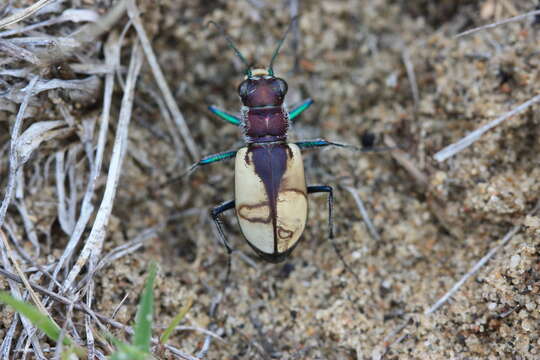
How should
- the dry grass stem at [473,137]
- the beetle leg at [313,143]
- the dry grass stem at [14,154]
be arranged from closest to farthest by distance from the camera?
the dry grass stem at [14,154], the dry grass stem at [473,137], the beetle leg at [313,143]

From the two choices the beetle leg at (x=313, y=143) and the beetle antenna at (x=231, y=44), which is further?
the beetle antenna at (x=231, y=44)

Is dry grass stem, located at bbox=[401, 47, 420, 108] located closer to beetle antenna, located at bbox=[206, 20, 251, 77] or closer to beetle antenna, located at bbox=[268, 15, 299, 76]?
beetle antenna, located at bbox=[268, 15, 299, 76]

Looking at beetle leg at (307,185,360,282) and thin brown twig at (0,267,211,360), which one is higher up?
beetle leg at (307,185,360,282)

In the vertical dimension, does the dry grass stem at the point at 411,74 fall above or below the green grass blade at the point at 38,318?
above

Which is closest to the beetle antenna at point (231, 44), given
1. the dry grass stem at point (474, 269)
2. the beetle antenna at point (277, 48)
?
the beetle antenna at point (277, 48)

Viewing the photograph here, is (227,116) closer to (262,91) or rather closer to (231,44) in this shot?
(262,91)

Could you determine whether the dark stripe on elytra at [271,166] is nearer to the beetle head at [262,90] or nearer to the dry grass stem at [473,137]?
the beetle head at [262,90]

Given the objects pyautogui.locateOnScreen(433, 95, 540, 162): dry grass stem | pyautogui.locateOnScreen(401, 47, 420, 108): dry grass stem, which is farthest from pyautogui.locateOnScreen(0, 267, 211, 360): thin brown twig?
pyautogui.locateOnScreen(401, 47, 420, 108): dry grass stem
